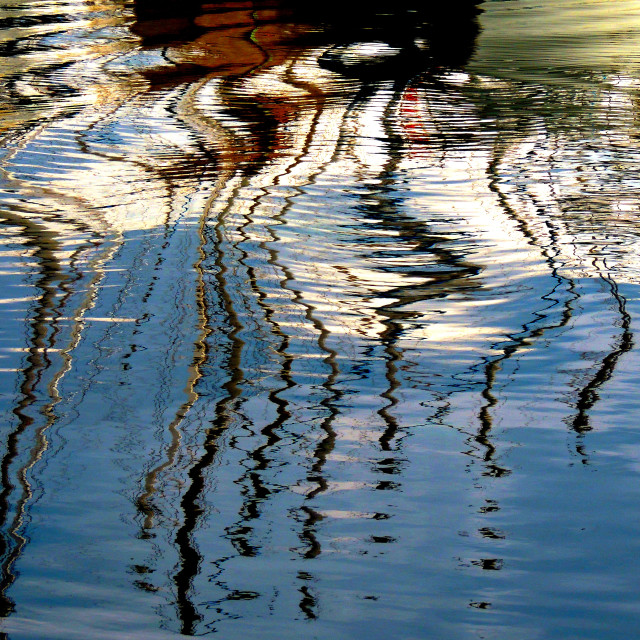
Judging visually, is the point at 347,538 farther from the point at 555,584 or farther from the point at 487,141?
the point at 487,141

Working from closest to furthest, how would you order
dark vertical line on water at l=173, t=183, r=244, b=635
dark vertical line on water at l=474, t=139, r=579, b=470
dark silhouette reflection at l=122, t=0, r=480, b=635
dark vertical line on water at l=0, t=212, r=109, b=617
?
dark vertical line on water at l=173, t=183, r=244, b=635, dark vertical line on water at l=0, t=212, r=109, b=617, dark silhouette reflection at l=122, t=0, r=480, b=635, dark vertical line on water at l=474, t=139, r=579, b=470

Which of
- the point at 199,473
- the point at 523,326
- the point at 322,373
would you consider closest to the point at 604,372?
the point at 523,326

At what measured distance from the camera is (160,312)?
9.84 ft

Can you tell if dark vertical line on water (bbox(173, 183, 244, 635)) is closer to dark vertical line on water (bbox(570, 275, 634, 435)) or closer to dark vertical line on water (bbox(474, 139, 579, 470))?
dark vertical line on water (bbox(474, 139, 579, 470))

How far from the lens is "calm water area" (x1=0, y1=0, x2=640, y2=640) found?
175 centimetres

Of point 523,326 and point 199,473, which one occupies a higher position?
point 199,473

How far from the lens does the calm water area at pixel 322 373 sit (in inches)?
68.9

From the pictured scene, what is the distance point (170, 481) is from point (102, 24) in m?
9.48

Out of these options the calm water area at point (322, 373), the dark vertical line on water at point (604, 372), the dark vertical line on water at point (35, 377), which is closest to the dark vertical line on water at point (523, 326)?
the calm water area at point (322, 373)

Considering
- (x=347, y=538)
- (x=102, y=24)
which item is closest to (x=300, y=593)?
(x=347, y=538)

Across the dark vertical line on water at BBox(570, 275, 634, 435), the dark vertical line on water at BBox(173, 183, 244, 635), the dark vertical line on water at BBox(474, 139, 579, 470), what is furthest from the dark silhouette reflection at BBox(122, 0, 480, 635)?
the dark vertical line on water at BBox(570, 275, 634, 435)

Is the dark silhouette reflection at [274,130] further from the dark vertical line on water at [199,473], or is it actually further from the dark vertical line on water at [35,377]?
the dark vertical line on water at [35,377]

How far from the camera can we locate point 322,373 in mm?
2609

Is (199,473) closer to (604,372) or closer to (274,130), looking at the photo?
(604,372)
